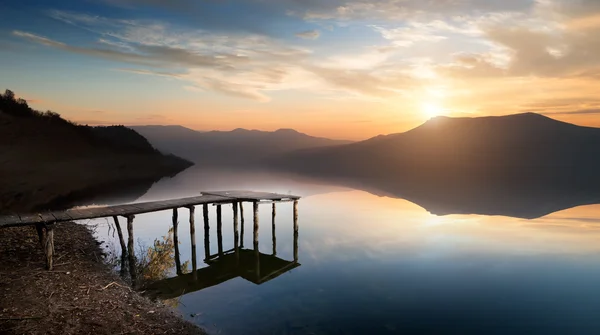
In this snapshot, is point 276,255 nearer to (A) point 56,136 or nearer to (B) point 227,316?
(B) point 227,316

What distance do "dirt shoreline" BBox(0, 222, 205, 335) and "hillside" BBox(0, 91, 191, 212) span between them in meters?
23.1

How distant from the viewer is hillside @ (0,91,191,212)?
146 feet

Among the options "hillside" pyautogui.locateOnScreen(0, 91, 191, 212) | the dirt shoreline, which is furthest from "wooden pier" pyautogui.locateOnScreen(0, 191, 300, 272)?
"hillside" pyautogui.locateOnScreen(0, 91, 191, 212)

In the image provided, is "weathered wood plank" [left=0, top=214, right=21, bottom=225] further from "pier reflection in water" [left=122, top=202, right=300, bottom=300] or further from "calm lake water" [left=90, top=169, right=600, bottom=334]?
"calm lake water" [left=90, top=169, right=600, bottom=334]

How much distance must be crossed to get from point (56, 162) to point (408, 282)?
84.9m

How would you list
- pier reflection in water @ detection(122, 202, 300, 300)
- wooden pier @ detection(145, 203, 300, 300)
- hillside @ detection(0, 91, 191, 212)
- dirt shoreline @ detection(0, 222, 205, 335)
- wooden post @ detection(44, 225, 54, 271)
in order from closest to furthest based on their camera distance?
dirt shoreline @ detection(0, 222, 205, 335)
wooden post @ detection(44, 225, 54, 271)
wooden pier @ detection(145, 203, 300, 300)
pier reflection in water @ detection(122, 202, 300, 300)
hillside @ detection(0, 91, 191, 212)

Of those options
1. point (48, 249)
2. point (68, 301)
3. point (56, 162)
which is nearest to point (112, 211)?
point (48, 249)

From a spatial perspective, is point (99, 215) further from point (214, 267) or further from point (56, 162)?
point (56, 162)

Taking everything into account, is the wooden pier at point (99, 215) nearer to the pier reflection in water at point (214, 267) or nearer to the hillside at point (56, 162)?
the pier reflection in water at point (214, 267)

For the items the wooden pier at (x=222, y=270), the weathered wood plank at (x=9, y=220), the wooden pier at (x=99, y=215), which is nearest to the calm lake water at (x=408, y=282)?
the wooden pier at (x=222, y=270)

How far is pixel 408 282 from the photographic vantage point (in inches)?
695

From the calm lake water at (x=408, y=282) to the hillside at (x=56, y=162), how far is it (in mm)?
20182

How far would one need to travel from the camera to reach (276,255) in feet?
71.0

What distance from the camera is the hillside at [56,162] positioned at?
44409 millimetres
